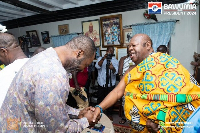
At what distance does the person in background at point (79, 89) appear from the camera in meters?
3.54

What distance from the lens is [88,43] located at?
1.39 m

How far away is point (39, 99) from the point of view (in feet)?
3.33

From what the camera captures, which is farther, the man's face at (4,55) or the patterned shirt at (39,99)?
the man's face at (4,55)

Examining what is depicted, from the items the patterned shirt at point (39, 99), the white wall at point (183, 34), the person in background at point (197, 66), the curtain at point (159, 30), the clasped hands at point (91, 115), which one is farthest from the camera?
the curtain at point (159, 30)

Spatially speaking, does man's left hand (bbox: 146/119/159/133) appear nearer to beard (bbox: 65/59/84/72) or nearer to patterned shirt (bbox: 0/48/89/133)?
patterned shirt (bbox: 0/48/89/133)

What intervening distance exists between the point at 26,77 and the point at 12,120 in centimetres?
43

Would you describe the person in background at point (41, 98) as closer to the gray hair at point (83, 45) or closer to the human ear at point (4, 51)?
the gray hair at point (83, 45)

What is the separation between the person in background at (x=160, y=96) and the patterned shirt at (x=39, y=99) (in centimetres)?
80

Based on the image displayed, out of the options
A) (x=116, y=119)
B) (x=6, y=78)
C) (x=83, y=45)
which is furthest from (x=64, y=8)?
(x=83, y=45)

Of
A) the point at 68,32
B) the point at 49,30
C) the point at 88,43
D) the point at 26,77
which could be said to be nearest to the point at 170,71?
the point at 88,43

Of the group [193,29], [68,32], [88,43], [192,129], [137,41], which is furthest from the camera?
[68,32]

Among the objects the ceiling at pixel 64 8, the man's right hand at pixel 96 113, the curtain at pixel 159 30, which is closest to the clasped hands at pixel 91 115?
the man's right hand at pixel 96 113

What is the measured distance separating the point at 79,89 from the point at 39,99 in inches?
112

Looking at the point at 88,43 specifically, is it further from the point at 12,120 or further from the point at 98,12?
the point at 98,12
